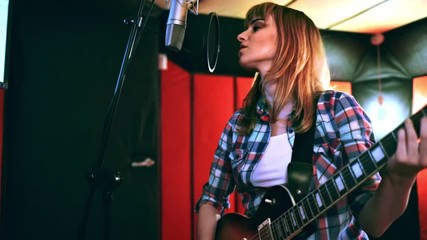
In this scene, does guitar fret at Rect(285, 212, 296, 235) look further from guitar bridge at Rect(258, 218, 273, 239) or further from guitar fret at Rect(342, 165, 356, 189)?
guitar fret at Rect(342, 165, 356, 189)

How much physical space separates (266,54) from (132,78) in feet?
5.41

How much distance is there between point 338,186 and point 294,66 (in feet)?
1.74

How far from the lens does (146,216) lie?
9.14ft

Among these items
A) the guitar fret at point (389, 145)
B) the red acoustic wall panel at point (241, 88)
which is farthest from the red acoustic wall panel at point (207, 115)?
the guitar fret at point (389, 145)

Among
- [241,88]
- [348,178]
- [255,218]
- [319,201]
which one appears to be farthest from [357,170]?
[241,88]

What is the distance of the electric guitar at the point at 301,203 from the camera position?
2.84ft

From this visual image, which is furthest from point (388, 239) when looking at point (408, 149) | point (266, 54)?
point (408, 149)

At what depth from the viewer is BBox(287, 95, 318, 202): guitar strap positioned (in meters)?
1.12

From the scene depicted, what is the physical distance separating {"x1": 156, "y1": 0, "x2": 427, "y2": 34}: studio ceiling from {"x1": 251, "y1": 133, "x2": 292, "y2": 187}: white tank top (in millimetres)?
2141

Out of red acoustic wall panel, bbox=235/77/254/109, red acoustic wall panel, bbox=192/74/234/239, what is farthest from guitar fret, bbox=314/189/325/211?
red acoustic wall panel, bbox=235/77/254/109

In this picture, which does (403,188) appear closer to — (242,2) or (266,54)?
(266,54)

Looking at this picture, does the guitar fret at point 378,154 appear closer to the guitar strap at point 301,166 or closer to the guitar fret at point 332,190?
the guitar fret at point 332,190

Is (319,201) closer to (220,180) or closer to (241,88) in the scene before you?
(220,180)

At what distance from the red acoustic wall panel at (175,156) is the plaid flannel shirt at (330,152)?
1819 mm
